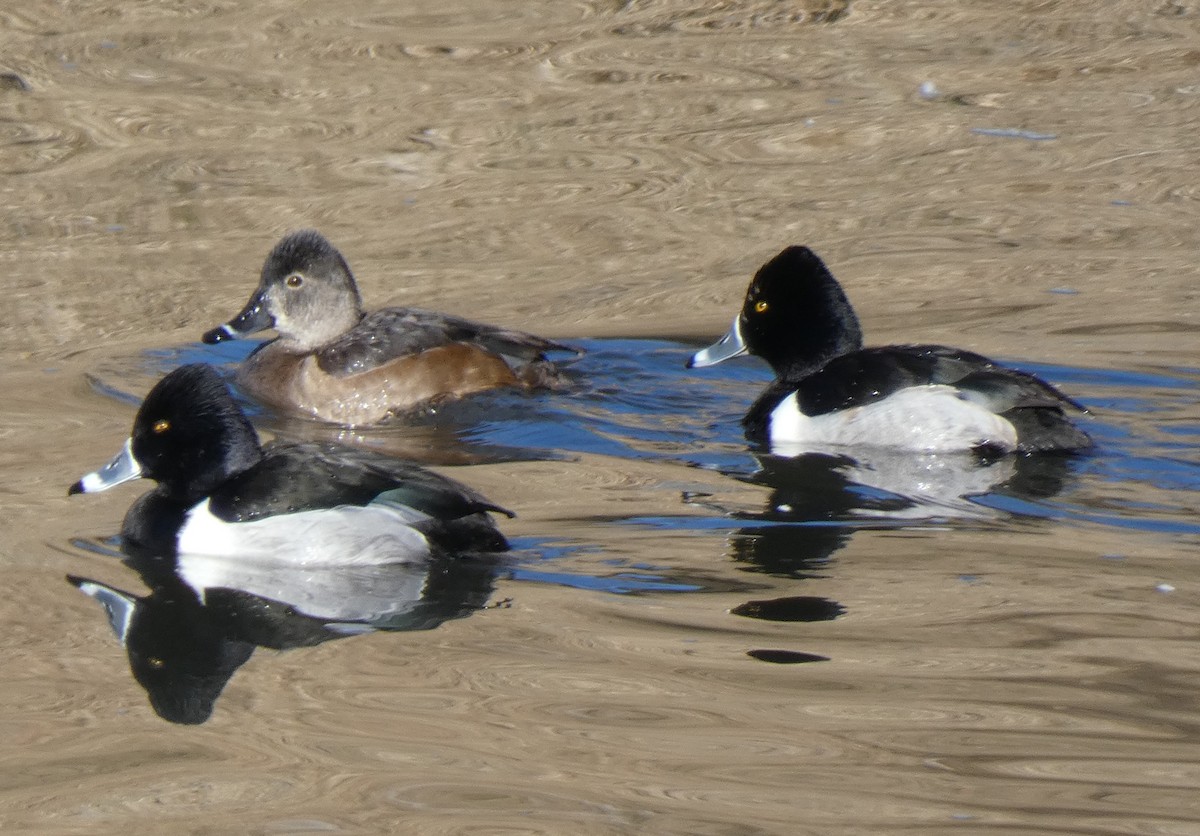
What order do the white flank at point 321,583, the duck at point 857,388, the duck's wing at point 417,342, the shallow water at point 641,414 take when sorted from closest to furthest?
the shallow water at point 641,414
the white flank at point 321,583
the duck at point 857,388
the duck's wing at point 417,342

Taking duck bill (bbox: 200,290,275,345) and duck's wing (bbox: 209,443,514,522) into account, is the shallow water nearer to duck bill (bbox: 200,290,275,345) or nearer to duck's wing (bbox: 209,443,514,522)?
duck's wing (bbox: 209,443,514,522)

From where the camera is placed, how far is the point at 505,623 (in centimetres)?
605

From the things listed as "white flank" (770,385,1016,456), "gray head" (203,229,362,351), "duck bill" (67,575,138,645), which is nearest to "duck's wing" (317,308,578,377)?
"gray head" (203,229,362,351)

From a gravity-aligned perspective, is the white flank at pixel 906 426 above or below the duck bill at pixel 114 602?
above

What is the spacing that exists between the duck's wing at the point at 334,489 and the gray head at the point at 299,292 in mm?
2861

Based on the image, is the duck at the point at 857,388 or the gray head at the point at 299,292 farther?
the gray head at the point at 299,292

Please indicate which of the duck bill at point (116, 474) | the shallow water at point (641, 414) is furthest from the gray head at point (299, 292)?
the duck bill at point (116, 474)

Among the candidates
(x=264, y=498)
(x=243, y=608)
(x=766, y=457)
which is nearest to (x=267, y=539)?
(x=264, y=498)

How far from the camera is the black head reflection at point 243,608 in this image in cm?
582

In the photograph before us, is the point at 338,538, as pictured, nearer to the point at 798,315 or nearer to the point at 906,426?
the point at 906,426

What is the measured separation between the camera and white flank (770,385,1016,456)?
27.0 feet

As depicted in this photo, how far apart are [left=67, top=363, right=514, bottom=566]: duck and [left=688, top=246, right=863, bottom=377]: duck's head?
2.70 meters

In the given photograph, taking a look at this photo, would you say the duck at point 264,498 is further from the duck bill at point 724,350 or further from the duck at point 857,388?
the duck bill at point 724,350

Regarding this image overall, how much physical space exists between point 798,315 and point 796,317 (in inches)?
0.6
